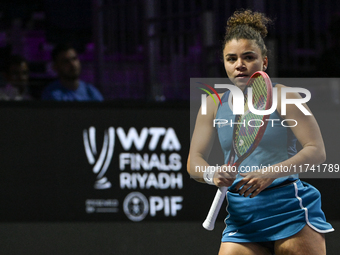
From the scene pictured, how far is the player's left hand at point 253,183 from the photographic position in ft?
5.61

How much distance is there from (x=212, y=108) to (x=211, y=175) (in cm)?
31

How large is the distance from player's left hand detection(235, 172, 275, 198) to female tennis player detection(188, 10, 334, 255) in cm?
7

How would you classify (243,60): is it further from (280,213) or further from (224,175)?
(280,213)

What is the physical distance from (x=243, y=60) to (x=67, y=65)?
2.72 metres

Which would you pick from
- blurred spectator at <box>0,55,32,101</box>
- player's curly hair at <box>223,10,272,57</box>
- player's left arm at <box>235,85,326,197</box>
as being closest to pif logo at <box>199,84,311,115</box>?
player's left arm at <box>235,85,326,197</box>

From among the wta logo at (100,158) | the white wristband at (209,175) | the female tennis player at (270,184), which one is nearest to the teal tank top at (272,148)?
the female tennis player at (270,184)

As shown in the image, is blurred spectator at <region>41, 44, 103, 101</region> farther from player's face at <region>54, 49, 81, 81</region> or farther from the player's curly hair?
the player's curly hair

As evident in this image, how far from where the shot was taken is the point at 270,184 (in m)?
1.82

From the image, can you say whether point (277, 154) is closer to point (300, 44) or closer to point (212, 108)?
point (212, 108)

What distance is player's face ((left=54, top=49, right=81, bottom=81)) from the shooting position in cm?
434

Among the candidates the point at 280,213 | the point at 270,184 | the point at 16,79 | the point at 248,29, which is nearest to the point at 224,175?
the point at 270,184

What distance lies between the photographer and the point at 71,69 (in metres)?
4.34

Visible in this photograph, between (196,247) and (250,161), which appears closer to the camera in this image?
(250,161)

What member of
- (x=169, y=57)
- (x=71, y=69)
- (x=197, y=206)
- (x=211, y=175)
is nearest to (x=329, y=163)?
(x=197, y=206)
